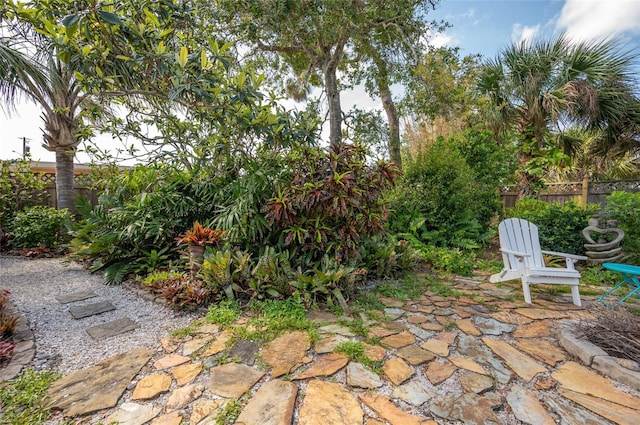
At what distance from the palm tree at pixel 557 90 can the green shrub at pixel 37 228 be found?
8.74 metres

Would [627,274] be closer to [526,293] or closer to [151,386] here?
[526,293]

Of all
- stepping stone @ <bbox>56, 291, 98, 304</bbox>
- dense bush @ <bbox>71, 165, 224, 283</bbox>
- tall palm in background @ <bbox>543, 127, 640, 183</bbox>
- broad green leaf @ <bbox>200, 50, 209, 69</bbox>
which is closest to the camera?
broad green leaf @ <bbox>200, 50, 209, 69</bbox>

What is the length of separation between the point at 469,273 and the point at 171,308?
3599mm

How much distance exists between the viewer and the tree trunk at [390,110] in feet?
19.6

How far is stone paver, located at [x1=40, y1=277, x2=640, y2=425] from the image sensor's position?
144 centimetres

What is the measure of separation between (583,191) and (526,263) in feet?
21.7

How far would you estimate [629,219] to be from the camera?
3.98m

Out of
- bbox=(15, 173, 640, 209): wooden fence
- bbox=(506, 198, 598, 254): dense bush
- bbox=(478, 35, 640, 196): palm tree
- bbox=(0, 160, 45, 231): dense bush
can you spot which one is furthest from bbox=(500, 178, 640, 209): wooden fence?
bbox=(0, 160, 45, 231): dense bush

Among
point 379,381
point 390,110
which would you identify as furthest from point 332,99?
point 379,381

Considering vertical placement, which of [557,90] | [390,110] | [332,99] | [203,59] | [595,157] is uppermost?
[557,90]

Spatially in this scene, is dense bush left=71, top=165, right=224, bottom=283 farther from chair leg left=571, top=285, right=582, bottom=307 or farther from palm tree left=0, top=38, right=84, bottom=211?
chair leg left=571, top=285, right=582, bottom=307

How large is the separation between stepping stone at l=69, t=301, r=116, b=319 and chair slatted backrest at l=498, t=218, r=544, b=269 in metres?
4.18

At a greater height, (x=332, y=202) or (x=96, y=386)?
(x=332, y=202)

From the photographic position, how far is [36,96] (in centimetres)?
509
